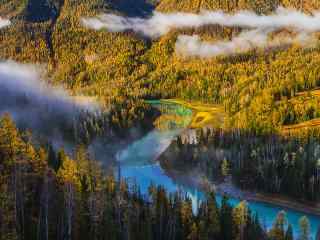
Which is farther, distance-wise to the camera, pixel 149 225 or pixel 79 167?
pixel 79 167

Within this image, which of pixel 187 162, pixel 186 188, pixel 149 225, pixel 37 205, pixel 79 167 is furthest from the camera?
pixel 187 162

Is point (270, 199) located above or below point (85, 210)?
below

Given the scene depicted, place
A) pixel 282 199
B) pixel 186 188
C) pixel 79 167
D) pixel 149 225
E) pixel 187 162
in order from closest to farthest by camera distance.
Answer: pixel 149 225
pixel 79 167
pixel 282 199
pixel 186 188
pixel 187 162

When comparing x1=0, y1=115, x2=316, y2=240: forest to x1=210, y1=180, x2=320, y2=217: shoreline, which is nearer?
x1=0, y1=115, x2=316, y2=240: forest

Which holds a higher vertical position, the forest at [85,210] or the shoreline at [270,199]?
the forest at [85,210]

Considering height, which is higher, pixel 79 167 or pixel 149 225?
pixel 79 167

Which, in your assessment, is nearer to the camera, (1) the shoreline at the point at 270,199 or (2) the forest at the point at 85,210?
(2) the forest at the point at 85,210

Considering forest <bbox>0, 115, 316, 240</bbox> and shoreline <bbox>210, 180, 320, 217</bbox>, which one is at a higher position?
forest <bbox>0, 115, 316, 240</bbox>

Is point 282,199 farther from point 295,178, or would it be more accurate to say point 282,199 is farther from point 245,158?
point 245,158

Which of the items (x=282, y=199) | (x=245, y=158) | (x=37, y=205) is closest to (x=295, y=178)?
(x=282, y=199)

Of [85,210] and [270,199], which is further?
[270,199]
